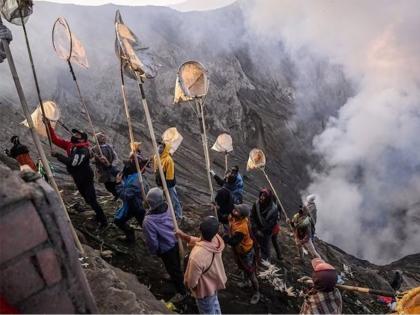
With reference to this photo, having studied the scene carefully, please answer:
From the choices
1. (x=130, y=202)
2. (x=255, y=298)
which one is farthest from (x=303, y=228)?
(x=130, y=202)

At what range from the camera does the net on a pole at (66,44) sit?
4.80 m

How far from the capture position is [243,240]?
4.90 meters

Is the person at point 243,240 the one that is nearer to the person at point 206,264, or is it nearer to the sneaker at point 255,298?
the sneaker at point 255,298

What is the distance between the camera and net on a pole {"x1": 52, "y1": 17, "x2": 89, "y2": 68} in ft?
15.7

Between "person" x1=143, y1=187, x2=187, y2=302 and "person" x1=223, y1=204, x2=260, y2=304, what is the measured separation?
782mm

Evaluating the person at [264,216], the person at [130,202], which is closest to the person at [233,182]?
the person at [264,216]

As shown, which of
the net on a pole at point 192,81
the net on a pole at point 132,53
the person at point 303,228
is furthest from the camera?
the person at point 303,228

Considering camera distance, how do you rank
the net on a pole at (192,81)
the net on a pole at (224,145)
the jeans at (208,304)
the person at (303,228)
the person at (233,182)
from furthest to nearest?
the net on a pole at (224,145) < the person at (303,228) < the person at (233,182) < the net on a pole at (192,81) < the jeans at (208,304)

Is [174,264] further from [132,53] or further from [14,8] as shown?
[14,8]

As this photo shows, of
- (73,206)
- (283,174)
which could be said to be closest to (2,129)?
(73,206)

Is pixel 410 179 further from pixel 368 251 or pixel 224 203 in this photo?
pixel 224 203

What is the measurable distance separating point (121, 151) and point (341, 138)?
20186mm

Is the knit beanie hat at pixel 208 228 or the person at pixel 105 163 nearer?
the knit beanie hat at pixel 208 228

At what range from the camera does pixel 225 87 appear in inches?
889
